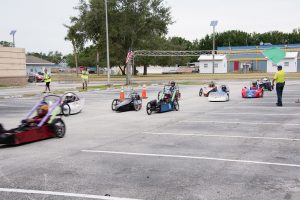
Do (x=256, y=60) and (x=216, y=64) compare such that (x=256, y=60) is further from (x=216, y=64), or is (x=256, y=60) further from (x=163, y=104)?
(x=163, y=104)

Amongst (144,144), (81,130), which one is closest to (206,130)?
(144,144)

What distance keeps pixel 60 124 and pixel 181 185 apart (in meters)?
5.42

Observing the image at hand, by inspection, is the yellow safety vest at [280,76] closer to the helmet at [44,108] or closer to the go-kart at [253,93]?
the go-kart at [253,93]

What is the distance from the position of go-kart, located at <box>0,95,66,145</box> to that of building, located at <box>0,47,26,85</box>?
107 feet

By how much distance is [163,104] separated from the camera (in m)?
16.6

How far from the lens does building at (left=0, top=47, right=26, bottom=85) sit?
41656 millimetres

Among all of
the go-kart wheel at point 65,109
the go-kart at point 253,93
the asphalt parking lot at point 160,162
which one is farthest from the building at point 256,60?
the asphalt parking lot at point 160,162

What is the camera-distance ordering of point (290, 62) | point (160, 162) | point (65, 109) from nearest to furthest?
point (160, 162), point (65, 109), point (290, 62)

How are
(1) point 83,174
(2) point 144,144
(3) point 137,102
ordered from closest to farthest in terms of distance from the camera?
(1) point 83,174 → (2) point 144,144 → (3) point 137,102

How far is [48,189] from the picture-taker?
6133 mm

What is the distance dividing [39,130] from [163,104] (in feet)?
23.6

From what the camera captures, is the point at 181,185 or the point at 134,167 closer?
the point at 181,185

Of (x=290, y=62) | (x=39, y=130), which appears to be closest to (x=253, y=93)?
(x=39, y=130)

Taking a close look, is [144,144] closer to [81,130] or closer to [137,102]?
[81,130]
